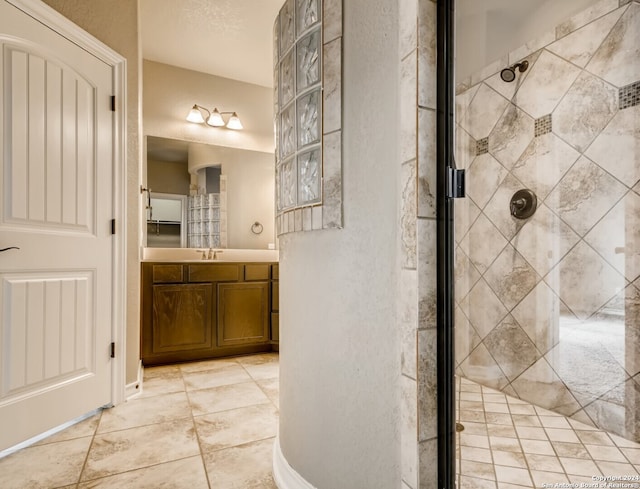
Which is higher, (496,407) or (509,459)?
(496,407)

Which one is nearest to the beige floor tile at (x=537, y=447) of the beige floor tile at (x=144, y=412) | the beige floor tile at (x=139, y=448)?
the beige floor tile at (x=139, y=448)

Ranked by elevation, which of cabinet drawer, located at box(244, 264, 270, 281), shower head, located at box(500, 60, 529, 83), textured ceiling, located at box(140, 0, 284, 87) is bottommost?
cabinet drawer, located at box(244, 264, 270, 281)

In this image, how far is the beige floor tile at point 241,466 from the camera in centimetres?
150

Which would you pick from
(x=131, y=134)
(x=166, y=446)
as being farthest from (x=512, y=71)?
(x=131, y=134)

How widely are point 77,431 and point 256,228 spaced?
94.0 inches

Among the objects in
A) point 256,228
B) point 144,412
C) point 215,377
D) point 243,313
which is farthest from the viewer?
point 256,228

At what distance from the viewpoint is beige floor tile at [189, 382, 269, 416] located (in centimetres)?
224

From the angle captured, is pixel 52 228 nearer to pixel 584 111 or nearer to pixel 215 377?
pixel 215 377

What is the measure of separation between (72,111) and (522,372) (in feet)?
7.99

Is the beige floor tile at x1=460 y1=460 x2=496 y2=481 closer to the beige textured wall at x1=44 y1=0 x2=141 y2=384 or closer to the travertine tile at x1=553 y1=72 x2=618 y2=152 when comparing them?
the travertine tile at x1=553 y1=72 x2=618 y2=152

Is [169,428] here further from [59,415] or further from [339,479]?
[339,479]

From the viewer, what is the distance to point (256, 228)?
398 centimetres

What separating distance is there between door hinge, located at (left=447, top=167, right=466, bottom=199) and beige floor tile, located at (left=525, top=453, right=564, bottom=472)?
2.84 feet

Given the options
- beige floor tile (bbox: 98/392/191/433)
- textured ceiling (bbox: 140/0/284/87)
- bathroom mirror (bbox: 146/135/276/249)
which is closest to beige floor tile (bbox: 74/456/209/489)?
beige floor tile (bbox: 98/392/191/433)
